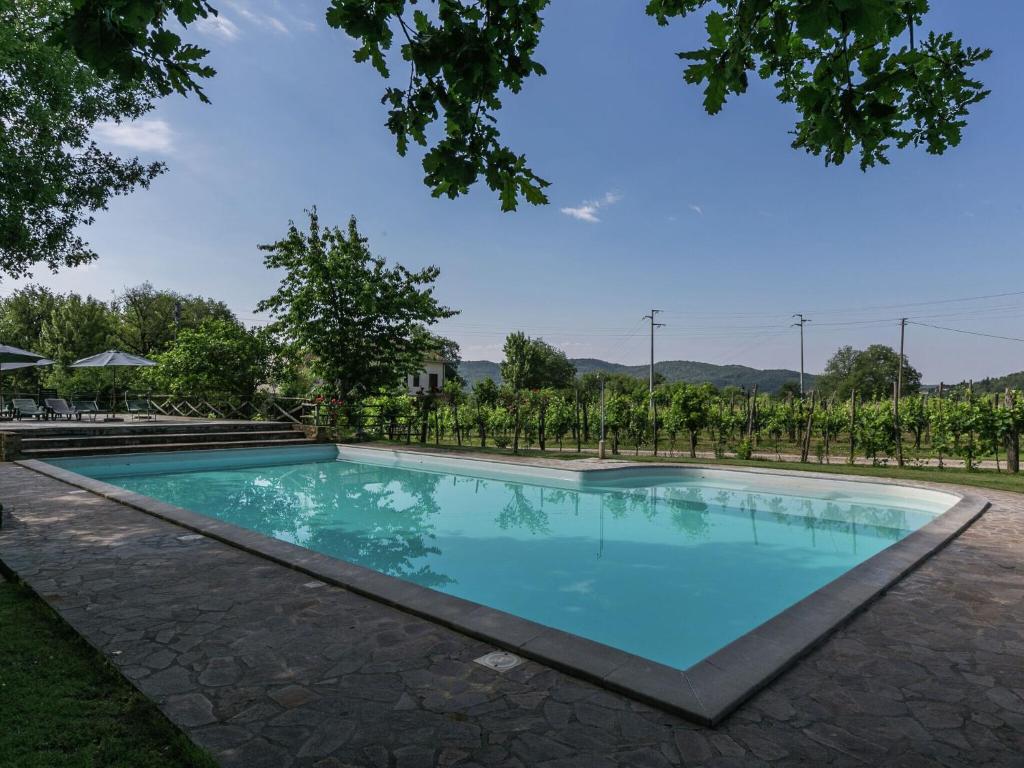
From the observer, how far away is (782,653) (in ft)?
9.69

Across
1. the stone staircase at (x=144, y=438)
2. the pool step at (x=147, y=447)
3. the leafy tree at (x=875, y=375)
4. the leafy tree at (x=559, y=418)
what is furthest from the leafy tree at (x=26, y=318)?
the leafy tree at (x=875, y=375)

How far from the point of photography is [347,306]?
53.2 ft

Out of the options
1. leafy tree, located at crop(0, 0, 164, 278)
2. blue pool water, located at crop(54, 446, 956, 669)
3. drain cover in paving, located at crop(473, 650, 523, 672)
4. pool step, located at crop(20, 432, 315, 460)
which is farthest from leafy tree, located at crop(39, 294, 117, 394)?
drain cover in paving, located at crop(473, 650, 523, 672)

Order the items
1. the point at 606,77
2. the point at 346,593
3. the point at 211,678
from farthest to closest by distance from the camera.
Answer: the point at 606,77 < the point at 346,593 < the point at 211,678

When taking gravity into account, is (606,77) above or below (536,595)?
above

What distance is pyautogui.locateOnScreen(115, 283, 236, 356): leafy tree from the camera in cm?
3411

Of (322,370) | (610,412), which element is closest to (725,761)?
(610,412)

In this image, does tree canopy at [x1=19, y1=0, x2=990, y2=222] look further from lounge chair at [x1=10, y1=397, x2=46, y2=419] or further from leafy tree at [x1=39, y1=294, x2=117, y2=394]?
leafy tree at [x1=39, y1=294, x2=117, y2=394]

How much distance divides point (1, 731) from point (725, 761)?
8.93 ft

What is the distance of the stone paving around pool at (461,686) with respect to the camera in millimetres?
2172

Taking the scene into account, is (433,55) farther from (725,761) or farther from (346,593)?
(346,593)

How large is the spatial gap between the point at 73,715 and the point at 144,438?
43.2ft

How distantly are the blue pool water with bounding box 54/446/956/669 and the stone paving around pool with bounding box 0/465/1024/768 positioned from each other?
1.60 m

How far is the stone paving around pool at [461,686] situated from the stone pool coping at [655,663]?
7 centimetres
